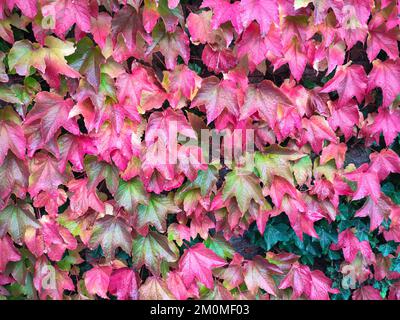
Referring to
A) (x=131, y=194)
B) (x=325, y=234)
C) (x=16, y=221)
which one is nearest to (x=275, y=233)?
(x=325, y=234)

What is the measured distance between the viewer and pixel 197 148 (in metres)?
1.65

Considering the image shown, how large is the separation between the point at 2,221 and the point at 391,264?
175 cm

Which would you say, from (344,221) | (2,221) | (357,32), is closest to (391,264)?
(344,221)

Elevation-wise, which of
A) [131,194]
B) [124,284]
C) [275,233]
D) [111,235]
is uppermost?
[131,194]

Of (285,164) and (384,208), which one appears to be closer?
(285,164)

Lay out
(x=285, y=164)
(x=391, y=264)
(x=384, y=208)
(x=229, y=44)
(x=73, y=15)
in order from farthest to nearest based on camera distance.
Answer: (x=391, y=264) < (x=384, y=208) < (x=285, y=164) < (x=229, y=44) < (x=73, y=15)

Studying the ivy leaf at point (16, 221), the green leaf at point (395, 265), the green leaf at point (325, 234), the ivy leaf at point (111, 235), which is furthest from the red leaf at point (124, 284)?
the green leaf at point (395, 265)

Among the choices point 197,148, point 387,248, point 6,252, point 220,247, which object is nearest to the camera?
point 197,148

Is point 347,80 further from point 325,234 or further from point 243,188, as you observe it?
Answer: point 325,234

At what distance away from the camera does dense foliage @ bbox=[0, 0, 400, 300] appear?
1.56m

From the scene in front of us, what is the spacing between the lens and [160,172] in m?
1.64

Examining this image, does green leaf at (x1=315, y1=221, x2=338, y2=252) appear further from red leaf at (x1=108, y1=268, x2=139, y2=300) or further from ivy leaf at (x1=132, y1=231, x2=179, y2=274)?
red leaf at (x1=108, y1=268, x2=139, y2=300)

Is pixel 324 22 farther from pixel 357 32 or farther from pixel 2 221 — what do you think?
pixel 2 221

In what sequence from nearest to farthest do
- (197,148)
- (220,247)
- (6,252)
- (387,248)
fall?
(197,148) < (6,252) < (220,247) < (387,248)
